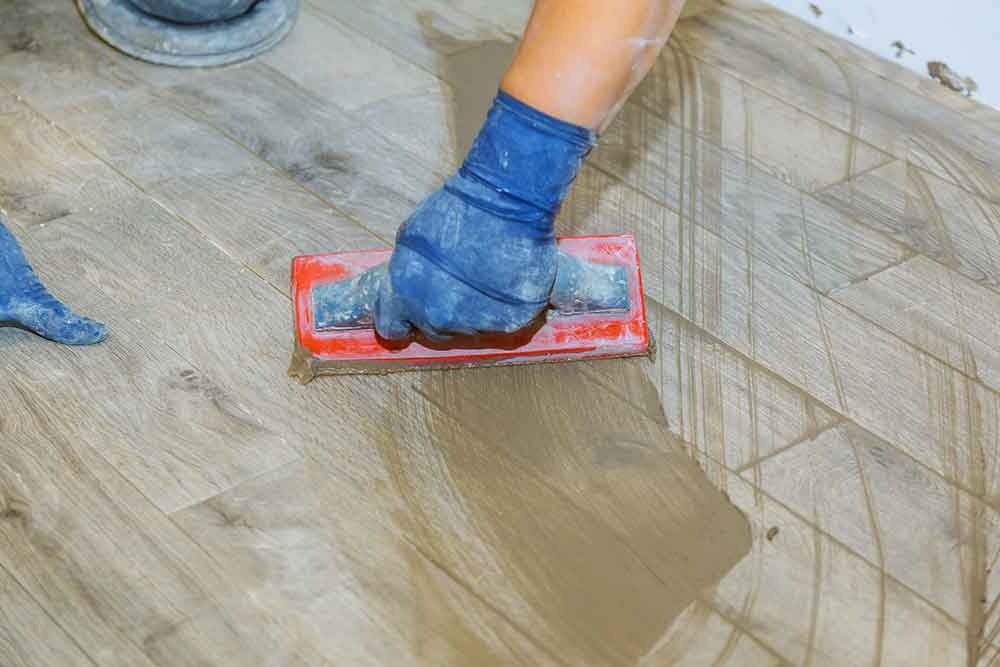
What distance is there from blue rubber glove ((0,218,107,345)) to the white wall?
4.36ft

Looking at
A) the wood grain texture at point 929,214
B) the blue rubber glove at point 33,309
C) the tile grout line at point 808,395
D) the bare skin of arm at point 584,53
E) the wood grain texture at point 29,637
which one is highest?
the bare skin of arm at point 584,53

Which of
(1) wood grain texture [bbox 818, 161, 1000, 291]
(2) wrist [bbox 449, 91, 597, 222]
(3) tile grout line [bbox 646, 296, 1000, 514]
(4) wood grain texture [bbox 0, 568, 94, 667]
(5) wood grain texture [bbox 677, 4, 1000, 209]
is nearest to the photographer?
(4) wood grain texture [bbox 0, 568, 94, 667]

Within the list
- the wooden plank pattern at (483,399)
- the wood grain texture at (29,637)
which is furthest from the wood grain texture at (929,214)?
the wood grain texture at (29,637)

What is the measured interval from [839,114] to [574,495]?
0.91m

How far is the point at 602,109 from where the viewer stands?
1099 millimetres

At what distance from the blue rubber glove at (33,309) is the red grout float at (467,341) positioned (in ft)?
0.78

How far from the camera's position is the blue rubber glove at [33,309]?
126 centimetres

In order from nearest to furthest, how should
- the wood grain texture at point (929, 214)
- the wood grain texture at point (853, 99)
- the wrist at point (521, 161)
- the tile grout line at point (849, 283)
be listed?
the wrist at point (521, 161), the tile grout line at point (849, 283), the wood grain texture at point (929, 214), the wood grain texture at point (853, 99)

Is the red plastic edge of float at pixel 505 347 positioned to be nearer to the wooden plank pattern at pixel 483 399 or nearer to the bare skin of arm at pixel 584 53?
the wooden plank pattern at pixel 483 399

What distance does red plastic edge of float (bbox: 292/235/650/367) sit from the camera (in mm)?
1277

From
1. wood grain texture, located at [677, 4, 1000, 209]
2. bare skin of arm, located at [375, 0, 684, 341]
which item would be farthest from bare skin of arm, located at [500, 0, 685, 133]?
wood grain texture, located at [677, 4, 1000, 209]

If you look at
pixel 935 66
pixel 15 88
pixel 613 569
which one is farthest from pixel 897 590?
pixel 15 88

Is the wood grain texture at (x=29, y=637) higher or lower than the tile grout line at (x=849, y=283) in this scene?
lower

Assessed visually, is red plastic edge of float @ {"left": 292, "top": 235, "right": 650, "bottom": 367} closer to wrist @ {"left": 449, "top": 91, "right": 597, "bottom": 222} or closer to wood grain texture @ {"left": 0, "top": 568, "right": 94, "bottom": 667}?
wrist @ {"left": 449, "top": 91, "right": 597, "bottom": 222}
